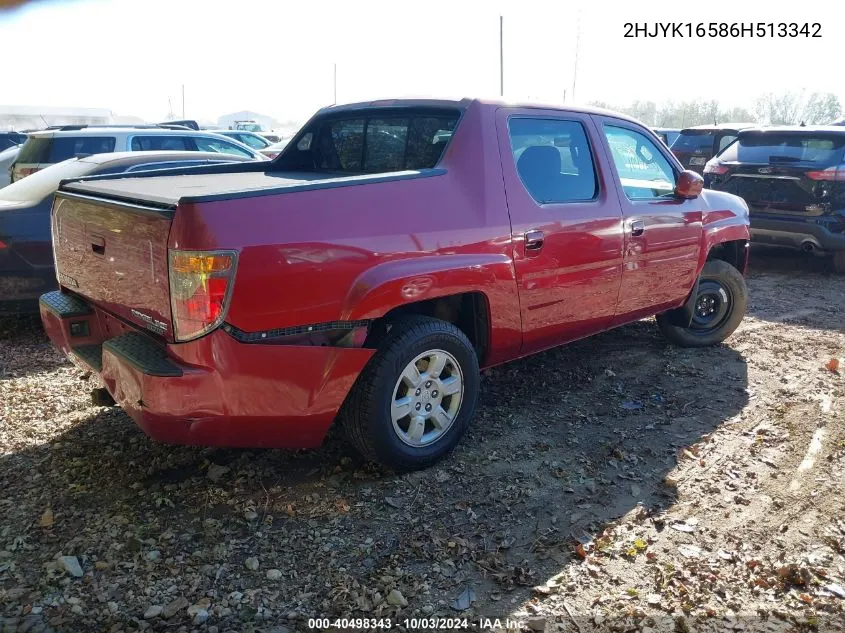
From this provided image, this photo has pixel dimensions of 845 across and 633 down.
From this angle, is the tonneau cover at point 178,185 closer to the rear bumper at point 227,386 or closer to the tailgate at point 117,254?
the tailgate at point 117,254

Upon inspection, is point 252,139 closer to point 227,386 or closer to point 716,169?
point 716,169

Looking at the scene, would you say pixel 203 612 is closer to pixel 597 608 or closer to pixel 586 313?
pixel 597 608

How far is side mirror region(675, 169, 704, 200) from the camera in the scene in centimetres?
477

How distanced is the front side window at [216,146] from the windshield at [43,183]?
3.57 metres

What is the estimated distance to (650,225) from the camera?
4.59m

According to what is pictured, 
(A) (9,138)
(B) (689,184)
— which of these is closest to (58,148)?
(B) (689,184)

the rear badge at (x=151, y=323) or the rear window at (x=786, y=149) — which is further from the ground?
the rear window at (x=786, y=149)

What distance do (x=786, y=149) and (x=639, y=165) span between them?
465 cm

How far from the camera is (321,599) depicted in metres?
2.67

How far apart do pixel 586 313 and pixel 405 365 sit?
1.52 meters

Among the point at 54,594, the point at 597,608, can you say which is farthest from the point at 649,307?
the point at 54,594

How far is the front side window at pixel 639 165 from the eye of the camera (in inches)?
179

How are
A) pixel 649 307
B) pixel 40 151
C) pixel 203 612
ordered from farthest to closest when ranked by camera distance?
pixel 40 151, pixel 649 307, pixel 203 612

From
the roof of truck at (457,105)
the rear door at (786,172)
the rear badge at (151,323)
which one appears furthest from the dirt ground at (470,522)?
the rear door at (786,172)
